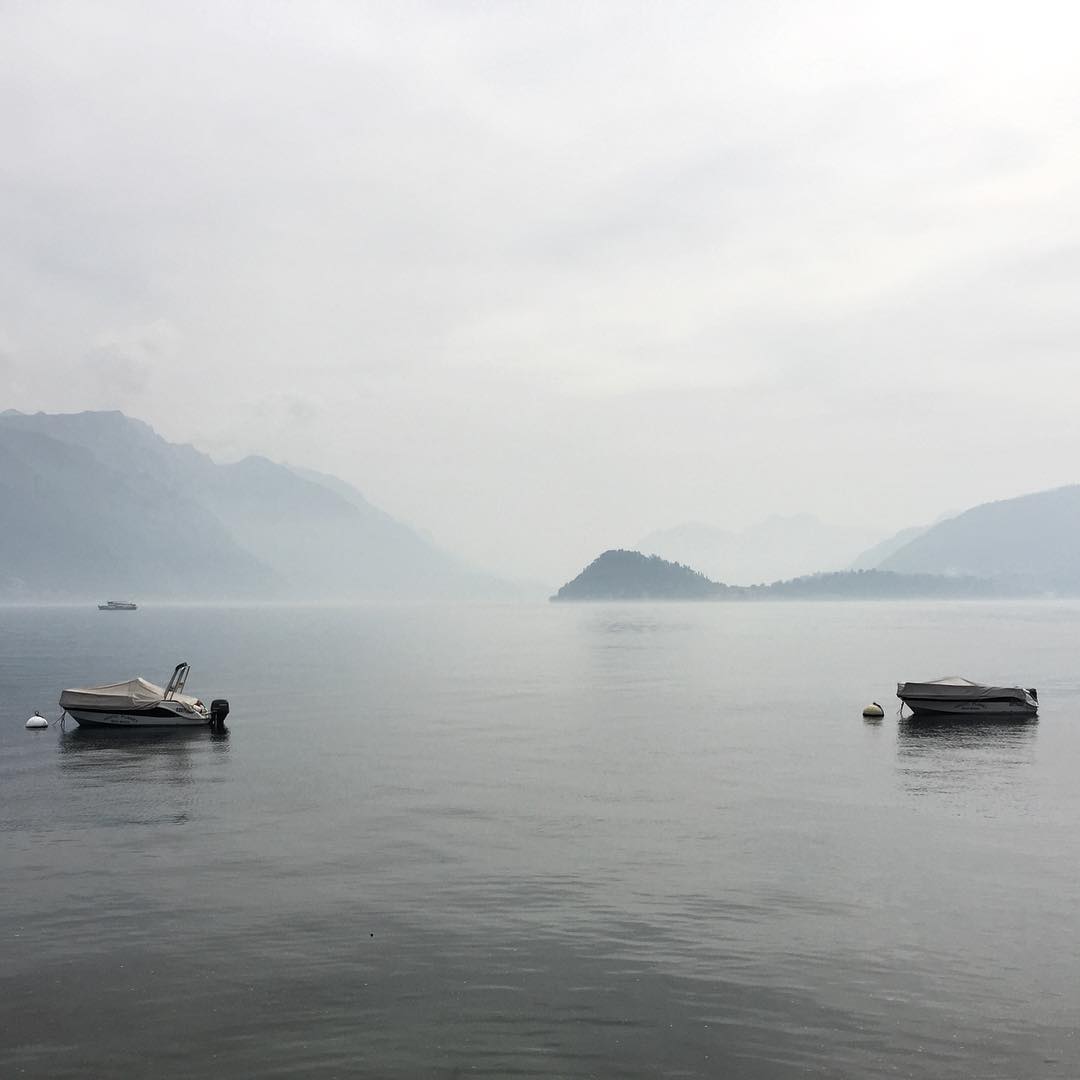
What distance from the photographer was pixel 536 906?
33.3 metres

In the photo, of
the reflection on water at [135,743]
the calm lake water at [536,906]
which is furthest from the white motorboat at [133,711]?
the calm lake water at [536,906]

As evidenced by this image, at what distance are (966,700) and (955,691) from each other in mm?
1230

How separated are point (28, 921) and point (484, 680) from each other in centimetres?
9929

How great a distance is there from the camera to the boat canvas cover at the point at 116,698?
79.3m

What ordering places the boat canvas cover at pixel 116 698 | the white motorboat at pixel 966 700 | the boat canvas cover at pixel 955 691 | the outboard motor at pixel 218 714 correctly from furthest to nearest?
1. the boat canvas cover at pixel 955 691
2. the white motorboat at pixel 966 700
3. the boat canvas cover at pixel 116 698
4. the outboard motor at pixel 218 714

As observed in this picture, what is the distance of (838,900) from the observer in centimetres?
3444

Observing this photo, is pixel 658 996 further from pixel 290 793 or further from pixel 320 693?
pixel 320 693

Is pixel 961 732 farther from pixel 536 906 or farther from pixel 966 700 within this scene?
pixel 536 906

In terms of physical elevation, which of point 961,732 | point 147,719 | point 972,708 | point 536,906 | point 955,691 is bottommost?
point 961,732

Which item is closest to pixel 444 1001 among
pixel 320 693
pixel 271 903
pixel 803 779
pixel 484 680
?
pixel 271 903

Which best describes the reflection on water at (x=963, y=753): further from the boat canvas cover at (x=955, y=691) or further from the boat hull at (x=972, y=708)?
the boat canvas cover at (x=955, y=691)

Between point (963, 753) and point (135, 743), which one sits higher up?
point (135, 743)

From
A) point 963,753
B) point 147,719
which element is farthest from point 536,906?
point 147,719

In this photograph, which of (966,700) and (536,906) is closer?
(536,906)
